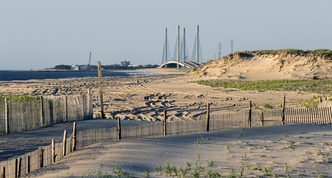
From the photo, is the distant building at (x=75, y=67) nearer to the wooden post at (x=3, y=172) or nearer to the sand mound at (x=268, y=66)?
the sand mound at (x=268, y=66)

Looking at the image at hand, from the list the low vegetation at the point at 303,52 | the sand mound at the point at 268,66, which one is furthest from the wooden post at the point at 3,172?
the low vegetation at the point at 303,52

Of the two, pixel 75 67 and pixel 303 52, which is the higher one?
pixel 75 67

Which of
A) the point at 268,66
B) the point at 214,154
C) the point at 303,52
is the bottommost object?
the point at 214,154

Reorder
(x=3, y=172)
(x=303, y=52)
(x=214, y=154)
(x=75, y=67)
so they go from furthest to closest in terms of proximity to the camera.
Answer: (x=75, y=67), (x=303, y=52), (x=214, y=154), (x=3, y=172)

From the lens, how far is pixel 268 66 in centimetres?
4125

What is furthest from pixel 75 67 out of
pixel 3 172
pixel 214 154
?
pixel 3 172

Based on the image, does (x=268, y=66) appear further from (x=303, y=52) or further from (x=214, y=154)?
(x=214, y=154)

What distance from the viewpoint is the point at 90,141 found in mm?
8727

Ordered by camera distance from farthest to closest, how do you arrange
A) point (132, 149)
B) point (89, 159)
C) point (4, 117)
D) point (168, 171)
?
point (4, 117)
point (132, 149)
point (89, 159)
point (168, 171)

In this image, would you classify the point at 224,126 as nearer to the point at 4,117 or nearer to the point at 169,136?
the point at 169,136

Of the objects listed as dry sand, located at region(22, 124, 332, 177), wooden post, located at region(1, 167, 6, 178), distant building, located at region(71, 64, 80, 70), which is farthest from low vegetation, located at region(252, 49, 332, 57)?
distant building, located at region(71, 64, 80, 70)

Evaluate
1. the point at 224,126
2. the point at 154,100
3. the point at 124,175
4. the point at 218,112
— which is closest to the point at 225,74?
the point at 154,100

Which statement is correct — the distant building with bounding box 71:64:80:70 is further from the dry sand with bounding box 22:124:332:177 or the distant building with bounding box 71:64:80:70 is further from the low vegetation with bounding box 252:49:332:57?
the dry sand with bounding box 22:124:332:177

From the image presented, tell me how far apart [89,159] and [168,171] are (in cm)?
211
